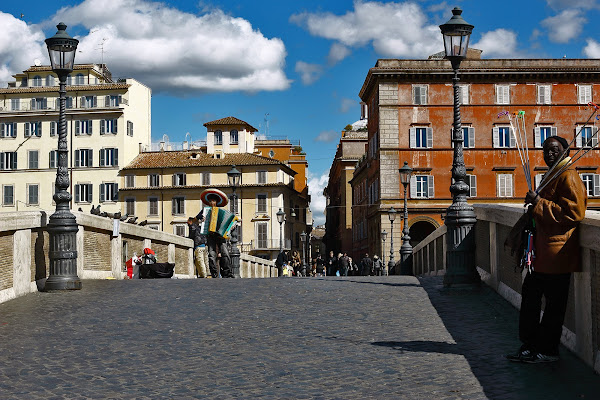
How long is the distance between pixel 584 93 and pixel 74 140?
48161mm

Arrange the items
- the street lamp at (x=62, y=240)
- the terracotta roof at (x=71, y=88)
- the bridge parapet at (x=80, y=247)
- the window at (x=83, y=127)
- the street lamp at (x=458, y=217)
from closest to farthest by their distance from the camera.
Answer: the bridge parapet at (x=80, y=247)
the street lamp at (x=458, y=217)
the street lamp at (x=62, y=240)
the terracotta roof at (x=71, y=88)
the window at (x=83, y=127)

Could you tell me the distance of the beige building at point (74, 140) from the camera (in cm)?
8169

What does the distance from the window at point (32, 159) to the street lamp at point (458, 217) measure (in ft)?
247

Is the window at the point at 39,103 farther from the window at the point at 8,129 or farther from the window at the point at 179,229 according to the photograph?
the window at the point at 179,229

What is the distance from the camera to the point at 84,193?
8200 centimetres

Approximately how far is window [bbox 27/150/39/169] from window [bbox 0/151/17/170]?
144 cm

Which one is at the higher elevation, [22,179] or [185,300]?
[22,179]

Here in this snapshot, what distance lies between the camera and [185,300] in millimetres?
11984

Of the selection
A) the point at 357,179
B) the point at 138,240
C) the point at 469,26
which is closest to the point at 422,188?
the point at 357,179

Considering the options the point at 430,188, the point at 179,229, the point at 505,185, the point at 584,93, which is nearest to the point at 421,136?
the point at 430,188

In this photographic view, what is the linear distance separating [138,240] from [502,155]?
42091mm

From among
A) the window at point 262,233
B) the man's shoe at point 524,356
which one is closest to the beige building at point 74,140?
the window at point 262,233

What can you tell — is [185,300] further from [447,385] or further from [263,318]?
[447,385]

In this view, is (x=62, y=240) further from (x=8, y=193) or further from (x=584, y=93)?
(x=8, y=193)
